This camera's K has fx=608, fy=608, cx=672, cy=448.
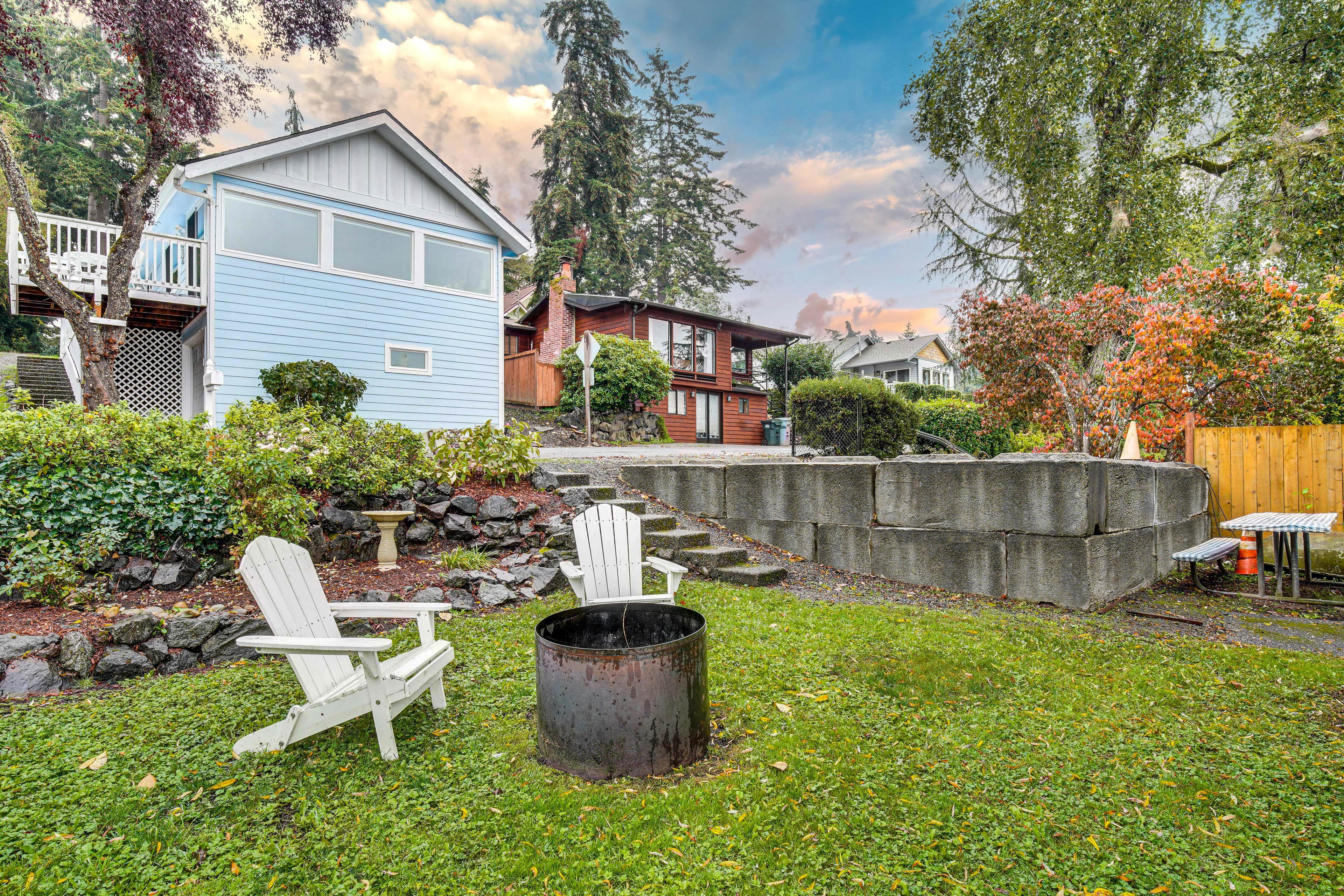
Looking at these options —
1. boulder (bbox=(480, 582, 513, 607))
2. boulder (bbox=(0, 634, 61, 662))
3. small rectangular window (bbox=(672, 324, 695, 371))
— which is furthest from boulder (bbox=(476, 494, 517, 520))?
small rectangular window (bbox=(672, 324, 695, 371))

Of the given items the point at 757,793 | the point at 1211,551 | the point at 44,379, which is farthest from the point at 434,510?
the point at 44,379

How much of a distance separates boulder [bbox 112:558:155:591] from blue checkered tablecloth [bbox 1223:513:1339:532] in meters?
7.79

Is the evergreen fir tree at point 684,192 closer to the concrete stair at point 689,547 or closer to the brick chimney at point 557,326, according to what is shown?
the brick chimney at point 557,326

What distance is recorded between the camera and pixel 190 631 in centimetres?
346

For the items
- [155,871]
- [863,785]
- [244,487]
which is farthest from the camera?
[244,487]

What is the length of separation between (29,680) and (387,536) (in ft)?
6.66

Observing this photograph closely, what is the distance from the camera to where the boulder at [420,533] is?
16.8 feet

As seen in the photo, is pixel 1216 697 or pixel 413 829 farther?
pixel 1216 697

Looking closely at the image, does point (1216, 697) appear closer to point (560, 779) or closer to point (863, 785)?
point (863, 785)

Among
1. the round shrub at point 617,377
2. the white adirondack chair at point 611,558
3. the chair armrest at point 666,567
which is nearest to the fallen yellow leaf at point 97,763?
the white adirondack chair at point 611,558

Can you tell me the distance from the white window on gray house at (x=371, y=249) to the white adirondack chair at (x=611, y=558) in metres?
8.76

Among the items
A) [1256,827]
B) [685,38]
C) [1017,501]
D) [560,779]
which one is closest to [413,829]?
[560,779]

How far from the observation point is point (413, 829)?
1.93m

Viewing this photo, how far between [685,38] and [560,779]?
13.9 meters
